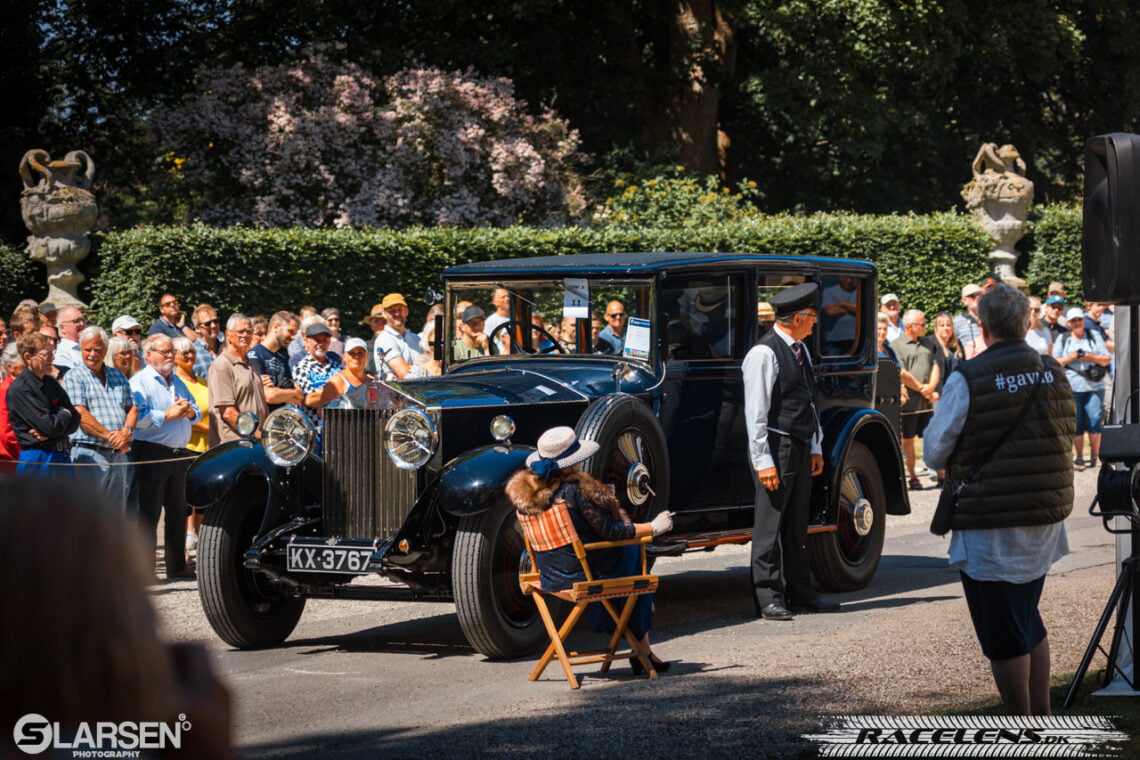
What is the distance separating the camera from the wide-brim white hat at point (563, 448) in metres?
7.21

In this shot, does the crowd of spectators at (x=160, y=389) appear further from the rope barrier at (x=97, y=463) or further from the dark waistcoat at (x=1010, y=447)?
the dark waistcoat at (x=1010, y=447)

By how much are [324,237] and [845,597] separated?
37.6 ft

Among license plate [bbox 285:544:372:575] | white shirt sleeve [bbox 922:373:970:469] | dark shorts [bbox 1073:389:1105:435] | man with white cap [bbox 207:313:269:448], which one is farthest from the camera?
dark shorts [bbox 1073:389:1105:435]

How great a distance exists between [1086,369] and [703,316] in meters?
9.00

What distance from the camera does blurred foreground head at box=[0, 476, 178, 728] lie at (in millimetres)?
1890

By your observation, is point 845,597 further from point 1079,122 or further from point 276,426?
point 1079,122

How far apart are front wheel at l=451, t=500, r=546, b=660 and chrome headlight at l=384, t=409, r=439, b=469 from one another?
0.54m

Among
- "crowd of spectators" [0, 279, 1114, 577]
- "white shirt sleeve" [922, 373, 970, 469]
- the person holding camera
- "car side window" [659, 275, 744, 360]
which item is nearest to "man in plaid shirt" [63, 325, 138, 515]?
"crowd of spectators" [0, 279, 1114, 577]

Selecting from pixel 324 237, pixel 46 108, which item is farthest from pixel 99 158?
pixel 324 237

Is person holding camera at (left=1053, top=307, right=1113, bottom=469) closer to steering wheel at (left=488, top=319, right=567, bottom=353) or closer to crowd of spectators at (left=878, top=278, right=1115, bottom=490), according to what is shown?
crowd of spectators at (left=878, top=278, right=1115, bottom=490)

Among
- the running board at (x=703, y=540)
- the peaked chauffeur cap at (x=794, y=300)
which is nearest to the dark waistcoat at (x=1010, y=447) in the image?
the running board at (x=703, y=540)

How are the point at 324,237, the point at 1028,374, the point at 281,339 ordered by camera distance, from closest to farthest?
the point at 1028,374 → the point at 281,339 → the point at 324,237

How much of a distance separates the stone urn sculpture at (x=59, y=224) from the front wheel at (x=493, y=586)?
1267cm

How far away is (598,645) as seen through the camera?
8.17 meters
